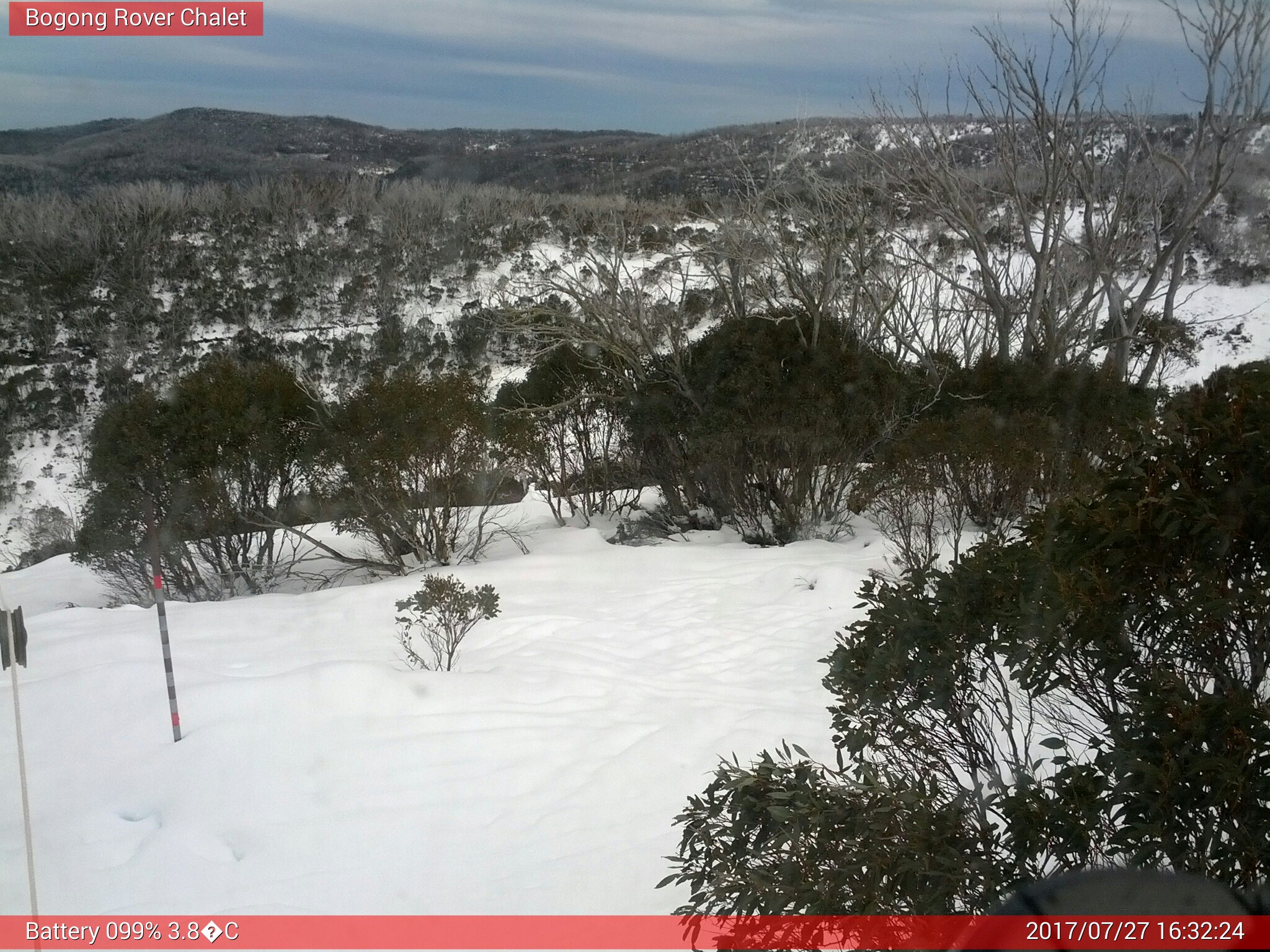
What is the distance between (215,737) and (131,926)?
1358 millimetres

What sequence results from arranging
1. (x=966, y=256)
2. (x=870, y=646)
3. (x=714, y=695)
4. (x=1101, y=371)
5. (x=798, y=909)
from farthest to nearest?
1. (x=966, y=256)
2. (x=1101, y=371)
3. (x=714, y=695)
4. (x=870, y=646)
5. (x=798, y=909)

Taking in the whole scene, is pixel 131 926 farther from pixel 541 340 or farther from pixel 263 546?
pixel 541 340

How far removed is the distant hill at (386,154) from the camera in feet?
57.2

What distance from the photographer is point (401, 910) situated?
300 centimetres

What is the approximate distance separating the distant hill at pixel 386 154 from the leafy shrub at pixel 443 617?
418 inches

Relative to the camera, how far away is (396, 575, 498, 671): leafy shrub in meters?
5.52

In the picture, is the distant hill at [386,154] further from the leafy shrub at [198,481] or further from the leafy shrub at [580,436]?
the leafy shrub at [198,481]

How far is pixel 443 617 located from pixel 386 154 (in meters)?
28.2

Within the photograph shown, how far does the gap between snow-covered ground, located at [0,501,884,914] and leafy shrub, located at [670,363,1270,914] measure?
4.34 ft

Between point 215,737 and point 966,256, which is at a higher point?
point 966,256

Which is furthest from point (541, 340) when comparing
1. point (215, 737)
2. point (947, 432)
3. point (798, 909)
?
point (798, 909)

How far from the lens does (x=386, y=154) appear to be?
30.2 m

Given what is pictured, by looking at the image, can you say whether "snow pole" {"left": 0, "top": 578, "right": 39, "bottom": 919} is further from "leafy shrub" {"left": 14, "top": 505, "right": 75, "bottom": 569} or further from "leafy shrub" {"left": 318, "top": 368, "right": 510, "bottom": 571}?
"leafy shrub" {"left": 14, "top": 505, "right": 75, "bottom": 569}

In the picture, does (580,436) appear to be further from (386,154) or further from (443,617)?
(386,154)
